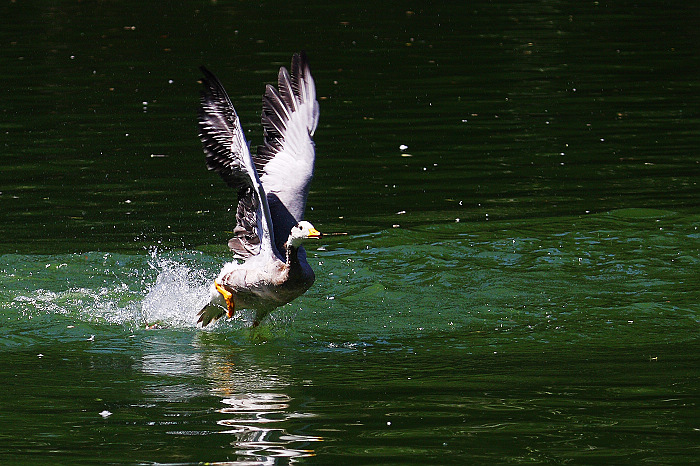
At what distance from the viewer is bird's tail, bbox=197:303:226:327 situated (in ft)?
33.9

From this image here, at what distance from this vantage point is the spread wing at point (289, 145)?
10320 mm

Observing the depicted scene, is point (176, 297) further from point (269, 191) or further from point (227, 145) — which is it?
point (227, 145)

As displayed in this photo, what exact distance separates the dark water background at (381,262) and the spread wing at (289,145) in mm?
1039

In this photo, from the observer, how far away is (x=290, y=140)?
10.6 meters

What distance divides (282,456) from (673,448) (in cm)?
223

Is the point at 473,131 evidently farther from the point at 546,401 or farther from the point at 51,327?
the point at 546,401

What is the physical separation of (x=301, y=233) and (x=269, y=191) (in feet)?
4.14

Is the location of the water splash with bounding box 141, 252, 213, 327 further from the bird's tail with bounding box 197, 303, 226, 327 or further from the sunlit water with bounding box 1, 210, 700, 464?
the bird's tail with bounding box 197, 303, 226, 327

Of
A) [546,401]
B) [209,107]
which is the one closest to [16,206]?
[209,107]

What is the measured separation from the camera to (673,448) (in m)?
6.45

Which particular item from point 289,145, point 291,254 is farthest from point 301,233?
point 289,145

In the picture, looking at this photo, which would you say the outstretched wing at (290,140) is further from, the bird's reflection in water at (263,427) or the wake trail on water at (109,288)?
the bird's reflection in water at (263,427)

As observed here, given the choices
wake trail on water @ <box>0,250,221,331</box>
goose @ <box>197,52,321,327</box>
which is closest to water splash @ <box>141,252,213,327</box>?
wake trail on water @ <box>0,250,221,331</box>

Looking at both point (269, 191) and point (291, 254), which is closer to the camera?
point (291, 254)
